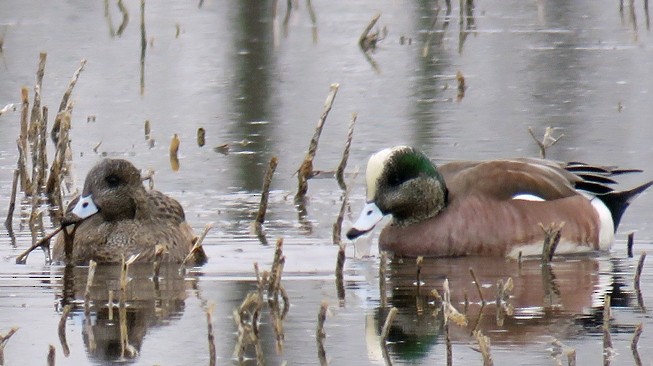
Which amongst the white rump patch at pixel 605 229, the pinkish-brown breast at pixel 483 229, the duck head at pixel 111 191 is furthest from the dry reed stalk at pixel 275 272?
the white rump patch at pixel 605 229

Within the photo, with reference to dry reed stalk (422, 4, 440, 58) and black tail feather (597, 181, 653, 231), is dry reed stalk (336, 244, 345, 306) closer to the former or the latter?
black tail feather (597, 181, 653, 231)

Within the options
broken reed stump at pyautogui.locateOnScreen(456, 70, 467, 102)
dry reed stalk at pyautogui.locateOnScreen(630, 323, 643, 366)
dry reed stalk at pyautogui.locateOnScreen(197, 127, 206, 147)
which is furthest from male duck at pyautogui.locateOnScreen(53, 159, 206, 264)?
broken reed stump at pyautogui.locateOnScreen(456, 70, 467, 102)

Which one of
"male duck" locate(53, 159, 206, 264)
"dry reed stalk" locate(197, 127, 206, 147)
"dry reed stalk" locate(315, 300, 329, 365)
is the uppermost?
"dry reed stalk" locate(315, 300, 329, 365)

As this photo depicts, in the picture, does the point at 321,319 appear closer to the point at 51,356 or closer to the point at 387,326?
the point at 387,326

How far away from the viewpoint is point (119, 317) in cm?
616

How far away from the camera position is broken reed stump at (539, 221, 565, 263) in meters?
7.24

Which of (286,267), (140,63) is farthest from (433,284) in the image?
(140,63)

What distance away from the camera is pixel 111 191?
7.82 meters

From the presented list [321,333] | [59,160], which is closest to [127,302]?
[321,333]

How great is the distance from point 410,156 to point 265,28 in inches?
313

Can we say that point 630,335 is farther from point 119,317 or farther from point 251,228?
point 251,228

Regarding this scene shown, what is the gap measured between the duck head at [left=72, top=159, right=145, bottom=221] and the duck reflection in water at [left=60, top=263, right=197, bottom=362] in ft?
1.18

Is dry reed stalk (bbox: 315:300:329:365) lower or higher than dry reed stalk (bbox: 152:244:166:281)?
higher

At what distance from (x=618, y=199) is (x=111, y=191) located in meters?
2.56
